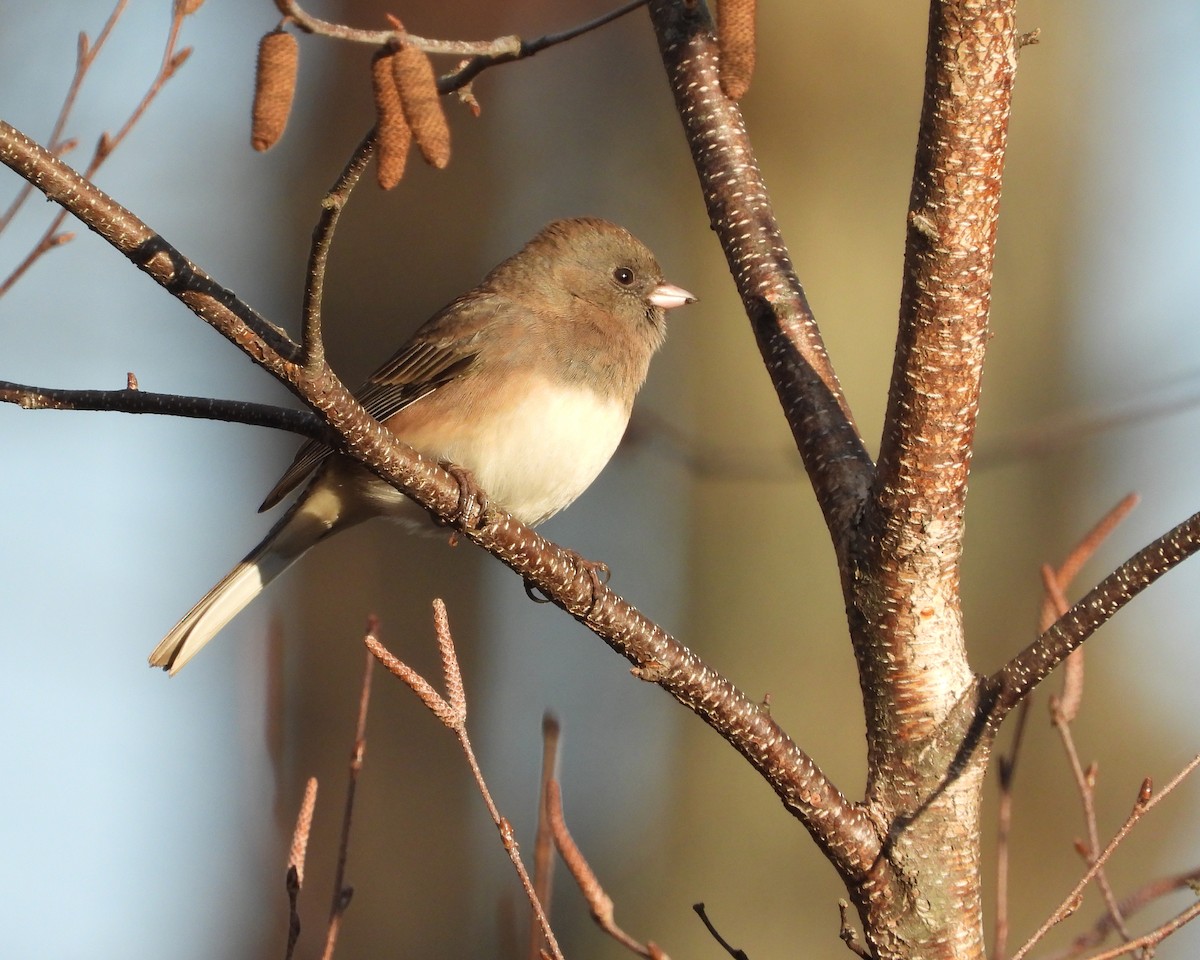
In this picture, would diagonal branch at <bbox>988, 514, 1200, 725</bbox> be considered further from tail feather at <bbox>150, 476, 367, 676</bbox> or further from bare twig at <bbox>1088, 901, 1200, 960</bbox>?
tail feather at <bbox>150, 476, 367, 676</bbox>

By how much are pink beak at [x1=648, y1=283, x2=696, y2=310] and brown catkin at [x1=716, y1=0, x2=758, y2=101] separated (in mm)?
2089

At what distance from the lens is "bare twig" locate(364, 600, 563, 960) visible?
4.43 ft

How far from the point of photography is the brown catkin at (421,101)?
117cm

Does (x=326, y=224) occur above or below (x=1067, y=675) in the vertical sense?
above

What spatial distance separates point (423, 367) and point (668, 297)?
0.71 m

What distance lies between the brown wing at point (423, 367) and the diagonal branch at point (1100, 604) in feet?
5.45

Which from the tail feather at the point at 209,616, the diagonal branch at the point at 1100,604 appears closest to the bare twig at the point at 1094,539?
the diagonal branch at the point at 1100,604

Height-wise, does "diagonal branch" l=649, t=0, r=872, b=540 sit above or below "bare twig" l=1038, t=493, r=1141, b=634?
above

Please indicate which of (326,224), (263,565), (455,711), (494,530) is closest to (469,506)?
(494,530)

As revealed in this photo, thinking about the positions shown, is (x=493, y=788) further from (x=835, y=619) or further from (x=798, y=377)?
(x=798, y=377)

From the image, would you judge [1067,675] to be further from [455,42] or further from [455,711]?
[455,42]

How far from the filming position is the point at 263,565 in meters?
3.09

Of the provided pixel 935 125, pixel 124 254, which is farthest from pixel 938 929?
pixel 124 254

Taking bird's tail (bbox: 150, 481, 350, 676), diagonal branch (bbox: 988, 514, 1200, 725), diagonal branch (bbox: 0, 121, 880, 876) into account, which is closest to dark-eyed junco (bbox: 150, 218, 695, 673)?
bird's tail (bbox: 150, 481, 350, 676)
